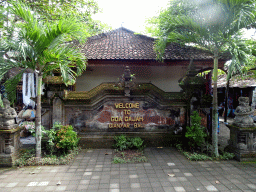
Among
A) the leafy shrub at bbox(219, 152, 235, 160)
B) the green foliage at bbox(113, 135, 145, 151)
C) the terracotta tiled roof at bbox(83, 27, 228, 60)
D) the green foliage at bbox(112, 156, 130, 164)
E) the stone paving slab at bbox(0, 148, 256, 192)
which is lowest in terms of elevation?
the stone paving slab at bbox(0, 148, 256, 192)

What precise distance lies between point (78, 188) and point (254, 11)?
5834 mm

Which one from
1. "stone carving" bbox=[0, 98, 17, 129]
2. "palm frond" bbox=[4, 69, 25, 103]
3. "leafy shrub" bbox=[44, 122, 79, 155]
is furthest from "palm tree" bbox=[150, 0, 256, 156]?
"stone carving" bbox=[0, 98, 17, 129]

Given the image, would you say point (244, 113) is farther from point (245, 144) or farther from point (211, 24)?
point (211, 24)

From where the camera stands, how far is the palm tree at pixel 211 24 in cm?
411

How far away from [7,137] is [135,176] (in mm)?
3593

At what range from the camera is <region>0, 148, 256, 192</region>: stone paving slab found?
3496mm

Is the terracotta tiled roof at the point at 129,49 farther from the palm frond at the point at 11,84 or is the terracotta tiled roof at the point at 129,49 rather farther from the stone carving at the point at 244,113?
the palm frond at the point at 11,84

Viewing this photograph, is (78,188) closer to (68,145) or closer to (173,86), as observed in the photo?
(68,145)

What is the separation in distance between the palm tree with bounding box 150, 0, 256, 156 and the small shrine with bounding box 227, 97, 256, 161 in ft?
2.02

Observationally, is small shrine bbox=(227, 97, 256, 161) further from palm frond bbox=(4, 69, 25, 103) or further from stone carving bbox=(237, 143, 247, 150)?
palm frond bbox=(4, 69, 25, 103)

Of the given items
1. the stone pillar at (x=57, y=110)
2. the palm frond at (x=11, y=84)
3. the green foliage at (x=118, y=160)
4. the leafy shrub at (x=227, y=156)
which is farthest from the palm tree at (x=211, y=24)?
the palm frond at (x=11, y=84)

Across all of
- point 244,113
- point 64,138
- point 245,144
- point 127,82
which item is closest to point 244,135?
point 245,144

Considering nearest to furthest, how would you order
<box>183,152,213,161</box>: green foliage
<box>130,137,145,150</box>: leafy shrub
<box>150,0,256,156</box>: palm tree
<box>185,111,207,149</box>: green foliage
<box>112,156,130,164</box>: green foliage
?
<box>150,0,256,156</box>: palm tree → <box>112,156,130,164</box>: green foliage → <box>183,152,213,161</box>: green foliage → <box>185,111,207,149</box>: green foliage → <box>130,137,145,150</box>: leafy shrub

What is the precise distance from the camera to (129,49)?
27.9ft
